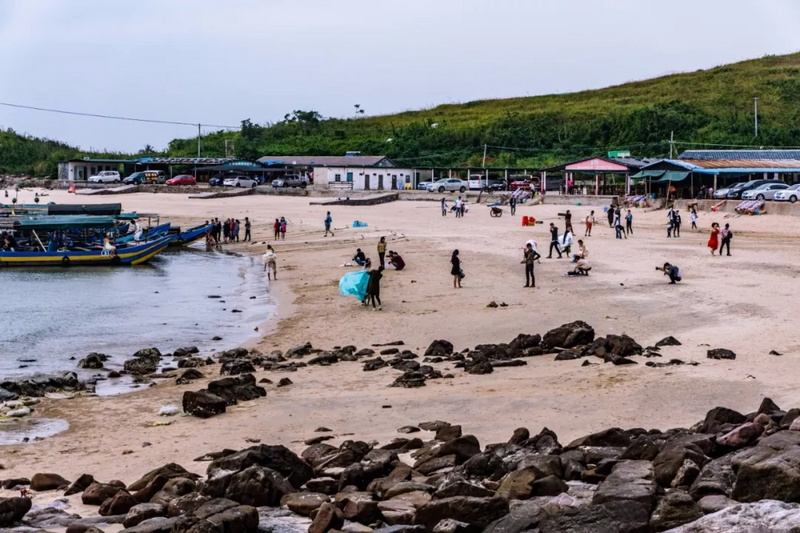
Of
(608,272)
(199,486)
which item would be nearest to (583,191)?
(608,272)

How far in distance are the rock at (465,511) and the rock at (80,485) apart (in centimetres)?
423

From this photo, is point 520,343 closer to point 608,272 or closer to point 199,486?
point 199,486

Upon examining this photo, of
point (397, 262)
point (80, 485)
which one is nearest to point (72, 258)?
point (397, 262)

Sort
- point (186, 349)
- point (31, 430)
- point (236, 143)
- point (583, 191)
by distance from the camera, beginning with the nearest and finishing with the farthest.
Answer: point (31, 430)
point (186, 349)
point (583, 191)
point (236, 143)

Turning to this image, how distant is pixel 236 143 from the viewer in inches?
4321

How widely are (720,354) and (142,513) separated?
33.2 feet

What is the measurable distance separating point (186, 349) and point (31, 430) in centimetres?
748

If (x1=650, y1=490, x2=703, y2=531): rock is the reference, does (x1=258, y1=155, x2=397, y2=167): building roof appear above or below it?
above

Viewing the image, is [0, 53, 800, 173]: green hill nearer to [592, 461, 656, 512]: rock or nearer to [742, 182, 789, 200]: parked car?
[742, 182, 789, 200]: parked car

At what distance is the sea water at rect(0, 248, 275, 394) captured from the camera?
23594mm

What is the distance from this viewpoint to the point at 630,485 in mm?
8961

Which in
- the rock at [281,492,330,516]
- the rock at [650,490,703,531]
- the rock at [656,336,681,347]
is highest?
the rock at [650,490,703,531]

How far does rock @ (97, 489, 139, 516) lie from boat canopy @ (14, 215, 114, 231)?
39.2 m

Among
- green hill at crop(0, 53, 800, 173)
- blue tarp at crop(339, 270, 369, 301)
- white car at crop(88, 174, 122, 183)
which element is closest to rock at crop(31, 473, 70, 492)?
blue tarp at crop(339, 270, 369, 301)
